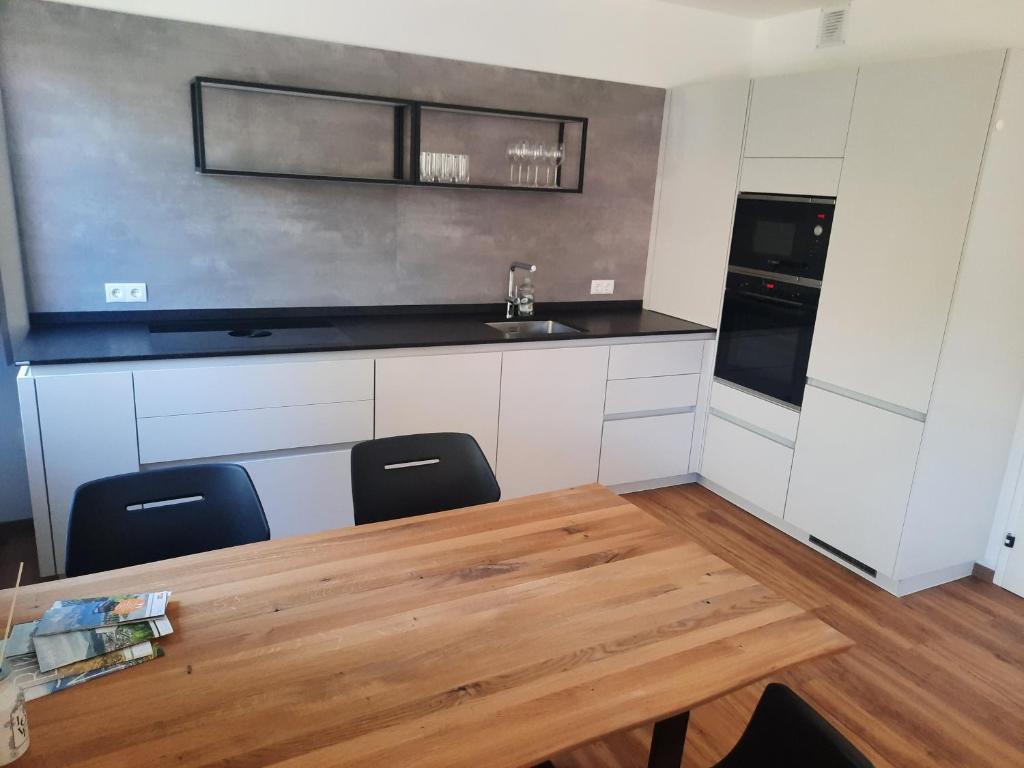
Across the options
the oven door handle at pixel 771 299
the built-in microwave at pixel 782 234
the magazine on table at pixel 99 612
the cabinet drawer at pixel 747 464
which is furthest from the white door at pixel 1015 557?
the magazine on table at pixel 99 612

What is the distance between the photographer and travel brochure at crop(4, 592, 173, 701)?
3.88ft

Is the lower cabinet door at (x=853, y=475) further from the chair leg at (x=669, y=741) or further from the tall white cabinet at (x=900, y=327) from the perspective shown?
the chair leg at (x=669, y=741)

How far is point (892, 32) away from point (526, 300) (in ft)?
6.97

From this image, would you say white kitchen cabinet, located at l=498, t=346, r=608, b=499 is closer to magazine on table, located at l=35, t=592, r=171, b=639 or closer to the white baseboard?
the white baseboard

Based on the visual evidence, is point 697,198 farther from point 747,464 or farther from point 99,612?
point 99,612

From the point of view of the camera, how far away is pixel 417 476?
6.86ft

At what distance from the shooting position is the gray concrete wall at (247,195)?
2.79 m

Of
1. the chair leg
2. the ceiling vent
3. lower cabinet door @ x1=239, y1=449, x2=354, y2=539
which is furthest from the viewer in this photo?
the ceiling vent

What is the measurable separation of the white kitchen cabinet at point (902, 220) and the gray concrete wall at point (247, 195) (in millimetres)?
1325

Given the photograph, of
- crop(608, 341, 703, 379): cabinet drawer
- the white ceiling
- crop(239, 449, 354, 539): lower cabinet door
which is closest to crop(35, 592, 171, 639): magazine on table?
crop(239, 449, 354, 539): lower cabinet door

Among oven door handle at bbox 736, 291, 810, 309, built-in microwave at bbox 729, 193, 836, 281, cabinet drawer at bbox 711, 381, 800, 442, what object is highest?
built-in microwave at bbox 729, 193, 836, 281

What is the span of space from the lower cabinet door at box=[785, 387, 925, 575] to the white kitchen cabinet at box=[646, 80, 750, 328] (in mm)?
840

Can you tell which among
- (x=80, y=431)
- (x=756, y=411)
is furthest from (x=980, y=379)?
(x=80, y=431)

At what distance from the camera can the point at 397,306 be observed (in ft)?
11.7
